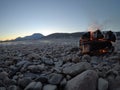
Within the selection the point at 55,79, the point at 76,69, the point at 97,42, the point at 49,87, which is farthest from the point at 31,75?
the point at 97,42

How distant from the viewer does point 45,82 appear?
5.54 meters

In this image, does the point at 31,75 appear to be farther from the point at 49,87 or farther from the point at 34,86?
the point at 49,87

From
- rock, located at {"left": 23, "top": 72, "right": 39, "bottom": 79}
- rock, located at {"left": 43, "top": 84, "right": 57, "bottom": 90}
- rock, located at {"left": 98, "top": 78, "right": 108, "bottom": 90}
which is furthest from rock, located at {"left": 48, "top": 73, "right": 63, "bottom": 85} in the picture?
rock, located at {"left": 98, "top": 78, "right": 108, "bottom": 90}

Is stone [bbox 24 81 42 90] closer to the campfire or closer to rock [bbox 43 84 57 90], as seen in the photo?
rock [bbox 43 84 57 90]

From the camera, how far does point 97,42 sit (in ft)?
34.8

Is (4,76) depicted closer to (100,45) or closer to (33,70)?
(33,70)

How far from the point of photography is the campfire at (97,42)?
10680 mm

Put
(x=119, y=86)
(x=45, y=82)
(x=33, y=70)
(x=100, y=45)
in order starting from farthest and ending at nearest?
(x=100, y=45), (x=33, y=70), (x=45, y=82), (x=119, y=86)

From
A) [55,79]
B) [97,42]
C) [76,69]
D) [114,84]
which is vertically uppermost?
[97,42]

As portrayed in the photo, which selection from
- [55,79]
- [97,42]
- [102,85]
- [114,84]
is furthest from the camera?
[97,42]

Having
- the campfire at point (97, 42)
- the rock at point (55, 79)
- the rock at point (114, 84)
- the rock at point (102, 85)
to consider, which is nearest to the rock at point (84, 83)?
the rock at point (102, 85)

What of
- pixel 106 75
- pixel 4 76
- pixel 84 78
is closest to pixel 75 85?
pixel 84 78

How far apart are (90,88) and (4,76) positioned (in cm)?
305

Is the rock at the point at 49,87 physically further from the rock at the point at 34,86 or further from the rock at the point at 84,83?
the rock at the point at 84,83
